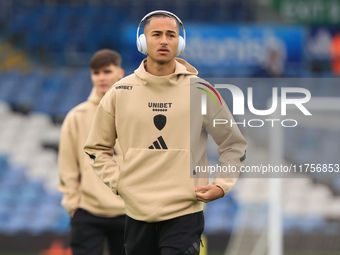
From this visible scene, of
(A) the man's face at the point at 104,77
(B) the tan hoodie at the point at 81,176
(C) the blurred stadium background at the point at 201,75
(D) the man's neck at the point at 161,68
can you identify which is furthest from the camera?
(C) the blurred stadium background at the point at 201,75

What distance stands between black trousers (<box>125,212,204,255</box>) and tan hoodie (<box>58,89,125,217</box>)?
79 cm

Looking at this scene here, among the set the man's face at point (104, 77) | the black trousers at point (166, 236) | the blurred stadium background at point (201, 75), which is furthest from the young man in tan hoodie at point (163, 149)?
the blurred stadium background at point (201, 75)

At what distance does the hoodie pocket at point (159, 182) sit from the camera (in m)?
2.13

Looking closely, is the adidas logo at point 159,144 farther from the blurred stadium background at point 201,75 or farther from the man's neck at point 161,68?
the blurred stadium background at point 201,75

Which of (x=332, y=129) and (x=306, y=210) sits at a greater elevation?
(x=332, y=129)

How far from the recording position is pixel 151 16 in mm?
2197

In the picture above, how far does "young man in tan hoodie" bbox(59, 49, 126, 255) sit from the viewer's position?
3039mm

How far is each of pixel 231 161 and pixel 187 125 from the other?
0.90ft

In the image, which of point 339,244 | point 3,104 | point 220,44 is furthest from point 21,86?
point 339,244

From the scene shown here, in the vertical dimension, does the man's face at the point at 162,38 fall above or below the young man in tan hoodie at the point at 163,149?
above

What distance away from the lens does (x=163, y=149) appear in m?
2.16

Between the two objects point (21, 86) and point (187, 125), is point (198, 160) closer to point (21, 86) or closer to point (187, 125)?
point (187, 125)

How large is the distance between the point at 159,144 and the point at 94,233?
3.86 ft


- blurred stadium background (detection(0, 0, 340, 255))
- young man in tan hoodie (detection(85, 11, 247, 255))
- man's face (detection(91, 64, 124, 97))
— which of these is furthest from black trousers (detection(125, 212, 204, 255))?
blurred stadium background (detection(0, 0, 340, 255))
